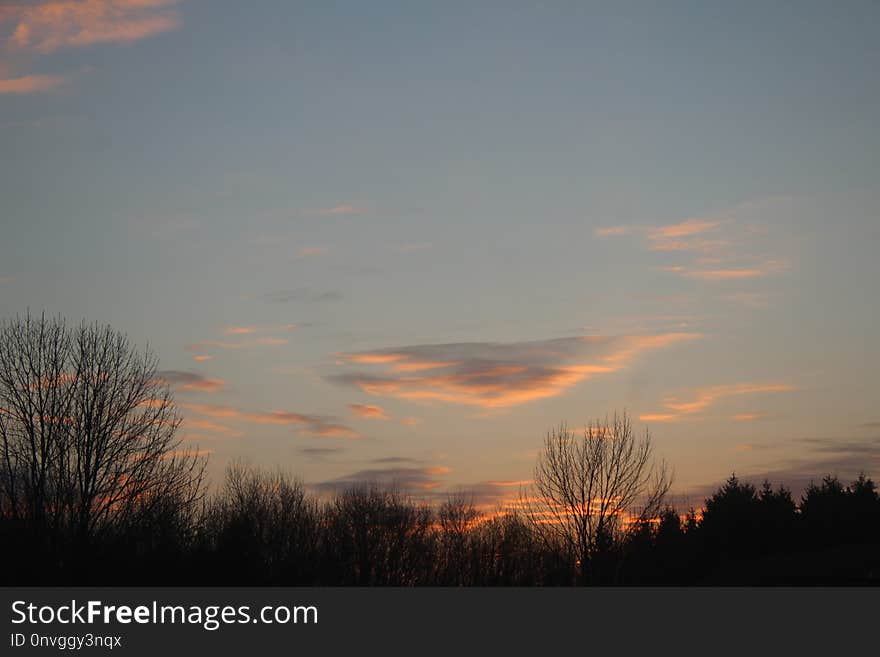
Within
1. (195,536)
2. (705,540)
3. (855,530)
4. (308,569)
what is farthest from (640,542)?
(195,536)

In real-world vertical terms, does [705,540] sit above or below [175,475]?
below

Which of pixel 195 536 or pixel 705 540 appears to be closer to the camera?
pixel 195 536

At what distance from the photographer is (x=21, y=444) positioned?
104 ft

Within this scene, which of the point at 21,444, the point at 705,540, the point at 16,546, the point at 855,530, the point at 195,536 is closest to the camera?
the point at 16,546
